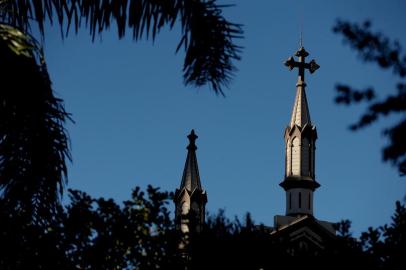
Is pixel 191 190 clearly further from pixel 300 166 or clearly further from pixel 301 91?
pixel 301 91

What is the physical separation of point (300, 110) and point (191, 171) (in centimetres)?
542

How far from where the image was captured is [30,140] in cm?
823

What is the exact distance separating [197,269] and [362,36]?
6728 millimetres

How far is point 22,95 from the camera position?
787cm

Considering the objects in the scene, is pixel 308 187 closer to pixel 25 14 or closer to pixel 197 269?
pixel 197 269

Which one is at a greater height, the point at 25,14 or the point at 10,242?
the point at 25,14

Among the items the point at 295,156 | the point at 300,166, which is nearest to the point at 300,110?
the point at 295,156

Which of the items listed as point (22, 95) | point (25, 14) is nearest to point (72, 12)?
point (25, 14)

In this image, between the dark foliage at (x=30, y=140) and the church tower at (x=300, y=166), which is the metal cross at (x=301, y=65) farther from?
the dark foliage at (x=30, y=140)

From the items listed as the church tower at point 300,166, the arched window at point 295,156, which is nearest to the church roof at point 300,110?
the church tower at point 300,166

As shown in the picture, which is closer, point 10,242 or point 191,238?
point 10,242

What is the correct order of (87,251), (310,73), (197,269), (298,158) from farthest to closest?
1. (310,73)
2. (298,158)
3. (197,269)
4. (87,251)

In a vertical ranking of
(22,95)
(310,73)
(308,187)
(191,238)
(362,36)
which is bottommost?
(362,36)

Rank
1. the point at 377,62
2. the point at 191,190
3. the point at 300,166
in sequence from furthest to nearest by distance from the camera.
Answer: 1. the point at 300,166
2. the point at 191,190
3. the point at 377,62
